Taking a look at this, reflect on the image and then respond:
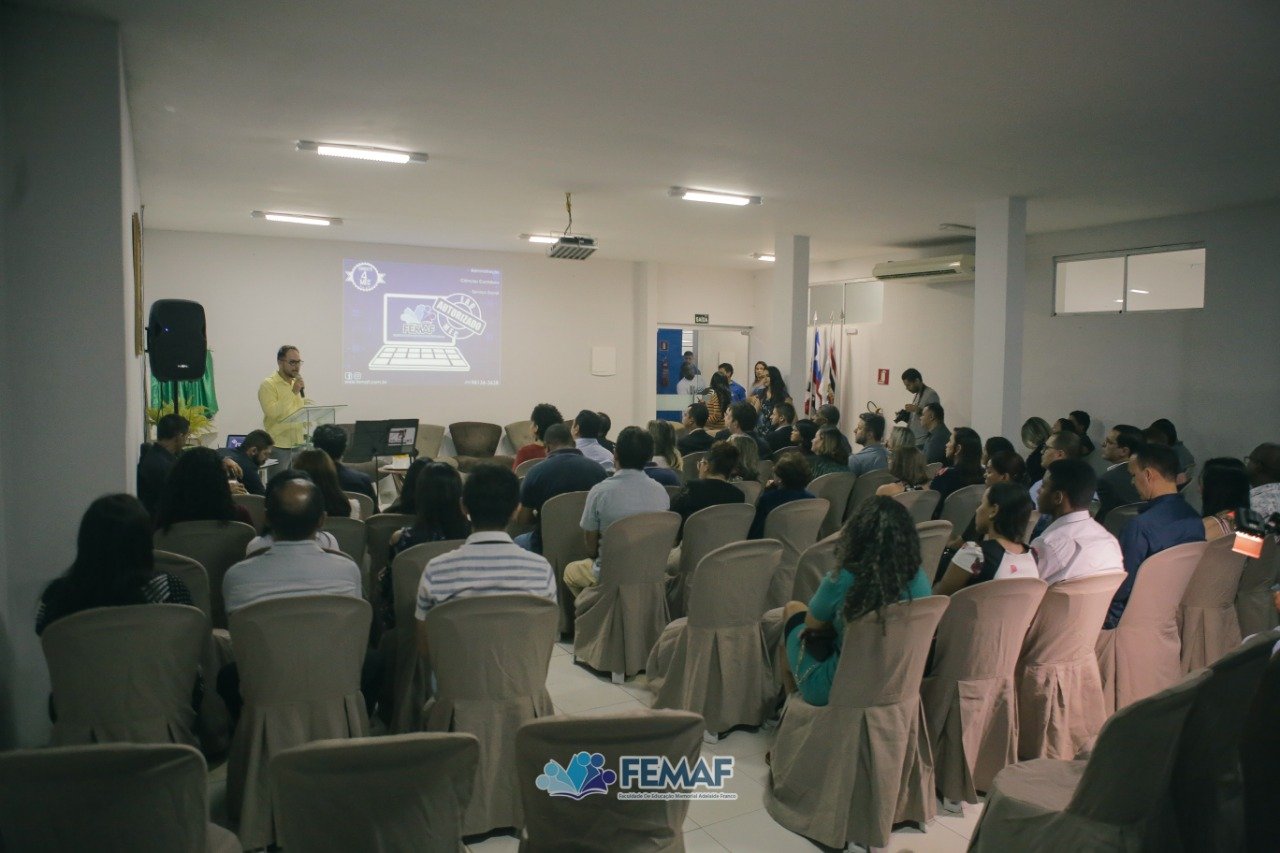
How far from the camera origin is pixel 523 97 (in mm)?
5160

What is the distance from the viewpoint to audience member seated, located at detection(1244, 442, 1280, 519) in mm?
4980

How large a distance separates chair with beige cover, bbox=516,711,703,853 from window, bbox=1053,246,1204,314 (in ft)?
30.4

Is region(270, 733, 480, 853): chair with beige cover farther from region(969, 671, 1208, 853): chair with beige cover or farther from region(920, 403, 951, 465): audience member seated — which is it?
region(920, 403, 951, 465): audience member seated

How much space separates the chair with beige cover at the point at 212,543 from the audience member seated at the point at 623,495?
1721 millimetres

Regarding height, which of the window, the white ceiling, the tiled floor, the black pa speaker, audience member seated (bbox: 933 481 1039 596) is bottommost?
the tiled floor

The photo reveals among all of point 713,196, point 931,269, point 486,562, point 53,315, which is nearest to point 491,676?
point 486,562

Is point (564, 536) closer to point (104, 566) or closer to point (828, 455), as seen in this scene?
point (828, 455)

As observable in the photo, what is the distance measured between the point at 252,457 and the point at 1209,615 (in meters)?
5.95

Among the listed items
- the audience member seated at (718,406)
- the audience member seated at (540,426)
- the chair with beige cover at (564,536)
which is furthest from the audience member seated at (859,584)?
the audience member seated at (718,406)

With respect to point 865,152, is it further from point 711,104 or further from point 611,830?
point 611,830

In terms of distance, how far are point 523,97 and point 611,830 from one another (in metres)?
4.35

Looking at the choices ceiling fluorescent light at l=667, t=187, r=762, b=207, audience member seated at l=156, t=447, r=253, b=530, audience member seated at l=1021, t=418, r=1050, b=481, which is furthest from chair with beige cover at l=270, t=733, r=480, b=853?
audience member seated at l=1021, t=418, r=1050, b=481

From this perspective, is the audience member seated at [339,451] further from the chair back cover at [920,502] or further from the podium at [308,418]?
the chair back cover at [920,502]

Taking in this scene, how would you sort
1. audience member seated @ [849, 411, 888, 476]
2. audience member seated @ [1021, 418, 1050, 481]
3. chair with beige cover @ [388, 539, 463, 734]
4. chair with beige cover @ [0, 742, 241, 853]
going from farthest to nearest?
audience member seated @ [1021, 418, 1050, 481], audience member seated @ [849, 411, 888, 476], chair with beige cover @ [388, 539, 463, 734], chair with beige cover @ [0, 742, 241, 853]
